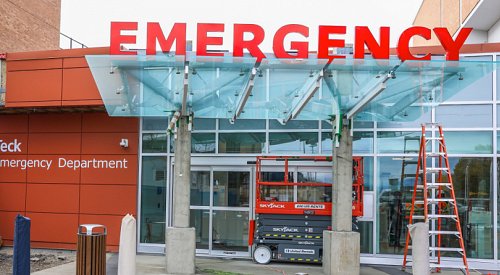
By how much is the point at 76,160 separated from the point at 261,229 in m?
5.22

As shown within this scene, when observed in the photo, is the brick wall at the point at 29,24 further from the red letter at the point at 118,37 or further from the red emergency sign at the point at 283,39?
the red emergency sign at the point at 283,39

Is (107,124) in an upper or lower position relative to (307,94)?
lower

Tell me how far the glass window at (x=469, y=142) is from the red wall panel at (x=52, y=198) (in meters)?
9.03

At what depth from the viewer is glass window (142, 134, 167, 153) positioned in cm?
1347

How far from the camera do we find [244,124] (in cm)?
1312

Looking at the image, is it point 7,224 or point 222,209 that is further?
point 7,224

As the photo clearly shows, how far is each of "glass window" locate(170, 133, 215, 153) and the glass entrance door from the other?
45cm

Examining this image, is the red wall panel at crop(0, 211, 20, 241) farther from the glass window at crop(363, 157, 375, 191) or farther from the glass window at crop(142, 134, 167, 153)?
the glass window at crop(363, 157, 375, 191)

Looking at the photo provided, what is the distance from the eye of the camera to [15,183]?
14.1 metres

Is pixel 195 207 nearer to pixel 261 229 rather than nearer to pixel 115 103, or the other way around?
pixel 261 229

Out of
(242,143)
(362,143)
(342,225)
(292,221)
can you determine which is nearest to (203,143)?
(242,143)

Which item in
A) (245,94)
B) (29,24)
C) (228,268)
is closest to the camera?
(245,94)

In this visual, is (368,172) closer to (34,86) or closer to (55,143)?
(55,143)

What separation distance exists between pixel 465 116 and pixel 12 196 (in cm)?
1130
